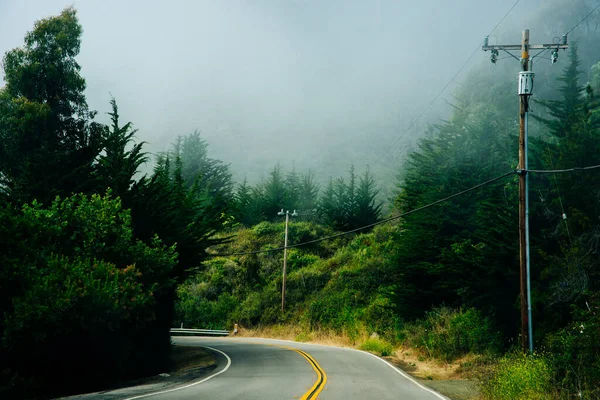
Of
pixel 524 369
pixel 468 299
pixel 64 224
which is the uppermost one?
pixel 64 224

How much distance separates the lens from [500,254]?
21531 mm

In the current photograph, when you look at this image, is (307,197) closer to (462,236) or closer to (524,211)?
(462,236)

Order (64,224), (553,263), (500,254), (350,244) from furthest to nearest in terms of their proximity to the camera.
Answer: (350,244), (500,254), (553,263), (64,224)

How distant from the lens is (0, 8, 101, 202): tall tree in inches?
→ 814

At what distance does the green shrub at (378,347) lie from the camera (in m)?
29.1

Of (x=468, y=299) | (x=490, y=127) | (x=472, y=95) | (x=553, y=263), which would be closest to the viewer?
(x=553, y=263)

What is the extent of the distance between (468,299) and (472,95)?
10482cm

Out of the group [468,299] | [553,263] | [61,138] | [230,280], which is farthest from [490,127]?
[230,280]

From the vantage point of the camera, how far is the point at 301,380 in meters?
17.2

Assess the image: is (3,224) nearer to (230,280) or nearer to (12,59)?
(12,59)

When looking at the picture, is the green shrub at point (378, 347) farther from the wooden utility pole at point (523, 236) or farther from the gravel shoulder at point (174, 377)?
the wooden utility pole at point (523, 236)

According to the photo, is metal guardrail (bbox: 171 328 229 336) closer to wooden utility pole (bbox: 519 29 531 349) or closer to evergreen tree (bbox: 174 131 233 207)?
evergreen tree (bbox: 174 131 233 207)

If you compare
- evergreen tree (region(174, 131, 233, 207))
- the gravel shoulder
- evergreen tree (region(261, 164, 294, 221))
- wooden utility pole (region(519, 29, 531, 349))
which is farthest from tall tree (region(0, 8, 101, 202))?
evergreen tree (region(174, 131, 233, 207))

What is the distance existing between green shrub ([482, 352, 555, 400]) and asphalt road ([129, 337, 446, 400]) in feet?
5.15
